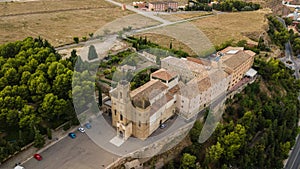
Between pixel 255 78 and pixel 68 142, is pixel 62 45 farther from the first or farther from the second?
pixel 255 78

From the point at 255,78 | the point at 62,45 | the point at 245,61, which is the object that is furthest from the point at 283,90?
the point at 62,45

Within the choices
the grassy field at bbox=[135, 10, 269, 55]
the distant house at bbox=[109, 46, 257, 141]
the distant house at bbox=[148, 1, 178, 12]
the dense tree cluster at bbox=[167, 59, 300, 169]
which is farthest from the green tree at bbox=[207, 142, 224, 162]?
the distant house at bbox=[148, 1, 178, 12]

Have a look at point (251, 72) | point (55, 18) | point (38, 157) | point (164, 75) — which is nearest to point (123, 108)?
point (164, 75)

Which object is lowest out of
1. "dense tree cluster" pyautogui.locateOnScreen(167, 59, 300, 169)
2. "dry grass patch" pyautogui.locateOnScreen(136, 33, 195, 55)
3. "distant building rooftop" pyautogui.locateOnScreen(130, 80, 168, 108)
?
"dense tree cluster" pyautogui.locateOnScreen(167, 59, 300, 169)

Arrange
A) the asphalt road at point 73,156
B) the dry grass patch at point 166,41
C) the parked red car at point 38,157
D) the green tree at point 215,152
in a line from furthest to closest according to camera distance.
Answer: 1. the dry grass patch at point 166,41
2. the green tree at point 215,152
3. the parked red car at point 38,157
4. the asphalt road at point 73,156

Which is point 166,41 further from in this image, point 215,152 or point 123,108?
point 123,108

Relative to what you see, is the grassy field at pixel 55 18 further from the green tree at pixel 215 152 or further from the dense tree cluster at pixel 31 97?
the green tree at pixel 215 152

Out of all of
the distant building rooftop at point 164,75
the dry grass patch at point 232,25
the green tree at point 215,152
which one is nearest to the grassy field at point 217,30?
the dry grass patch at point 232,25

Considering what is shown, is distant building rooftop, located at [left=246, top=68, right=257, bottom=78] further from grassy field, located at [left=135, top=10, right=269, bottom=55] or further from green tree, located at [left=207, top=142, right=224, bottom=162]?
green tree, located at [left=207, top=142, right=224, bottom=162]
